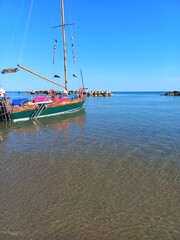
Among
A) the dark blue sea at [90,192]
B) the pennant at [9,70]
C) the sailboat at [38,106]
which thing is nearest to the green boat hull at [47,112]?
the sailboat at [38,106]

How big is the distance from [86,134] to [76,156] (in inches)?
217

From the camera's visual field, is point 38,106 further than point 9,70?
No

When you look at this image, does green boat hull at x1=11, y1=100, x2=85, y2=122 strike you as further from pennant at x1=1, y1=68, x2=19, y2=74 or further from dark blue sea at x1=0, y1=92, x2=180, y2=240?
dark blue sea at x1=0, y1=92, x2=180, y2=240

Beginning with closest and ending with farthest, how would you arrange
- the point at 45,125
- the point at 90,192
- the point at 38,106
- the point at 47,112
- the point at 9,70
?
the point at 90,192
the point at 45,125
the point at 38,106
the point at 9,70
the point at 47,112

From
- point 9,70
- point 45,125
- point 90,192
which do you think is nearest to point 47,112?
point 9,70

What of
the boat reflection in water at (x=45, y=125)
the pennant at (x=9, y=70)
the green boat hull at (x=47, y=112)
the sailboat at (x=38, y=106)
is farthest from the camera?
the pennant at (x=9, y=70)

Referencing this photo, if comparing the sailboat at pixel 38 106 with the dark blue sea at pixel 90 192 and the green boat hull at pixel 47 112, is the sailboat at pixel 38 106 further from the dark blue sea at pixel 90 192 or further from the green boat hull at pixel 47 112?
the dark blue sea at pixel 90 192

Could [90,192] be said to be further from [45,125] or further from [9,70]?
[9,70]

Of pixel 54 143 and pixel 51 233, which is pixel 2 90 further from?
pixel 51 233

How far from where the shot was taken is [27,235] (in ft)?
16.2

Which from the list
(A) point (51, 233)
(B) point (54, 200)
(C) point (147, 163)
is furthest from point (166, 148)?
(A) point (51, 233)

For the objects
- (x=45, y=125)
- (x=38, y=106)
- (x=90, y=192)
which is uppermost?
(x=38, y=106)

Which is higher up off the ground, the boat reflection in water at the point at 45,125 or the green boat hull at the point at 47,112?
the green boat hull at the point at 47,112

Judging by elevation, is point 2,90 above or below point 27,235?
above
